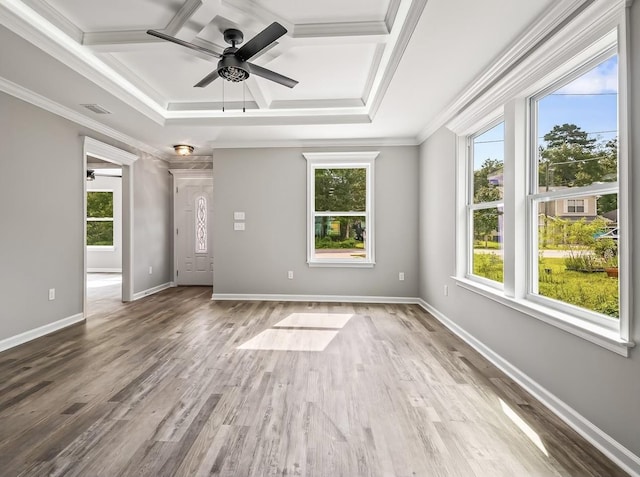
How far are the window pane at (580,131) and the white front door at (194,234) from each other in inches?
229

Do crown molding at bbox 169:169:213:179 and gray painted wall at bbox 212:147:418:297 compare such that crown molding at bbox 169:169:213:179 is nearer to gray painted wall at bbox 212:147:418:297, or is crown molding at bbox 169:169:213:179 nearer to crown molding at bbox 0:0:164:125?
gray painted wall at bbox 212:147:418:297

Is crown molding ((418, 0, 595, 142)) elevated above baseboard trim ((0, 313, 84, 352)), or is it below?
above

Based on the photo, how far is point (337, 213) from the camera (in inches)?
216

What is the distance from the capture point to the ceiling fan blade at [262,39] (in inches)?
86.8

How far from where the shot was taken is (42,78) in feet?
10.2

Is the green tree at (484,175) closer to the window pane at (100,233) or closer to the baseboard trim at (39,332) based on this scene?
the baseboard trim at (39,332)

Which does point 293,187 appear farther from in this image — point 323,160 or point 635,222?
point 635,222

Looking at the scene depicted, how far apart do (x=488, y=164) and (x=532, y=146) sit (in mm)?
709

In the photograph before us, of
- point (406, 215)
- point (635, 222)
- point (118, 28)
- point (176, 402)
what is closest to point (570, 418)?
point (635, 222)

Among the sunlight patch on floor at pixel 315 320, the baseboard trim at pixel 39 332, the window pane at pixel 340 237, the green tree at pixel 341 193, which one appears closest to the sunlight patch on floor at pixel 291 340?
the sunlight patch on floor at pixel 315 320

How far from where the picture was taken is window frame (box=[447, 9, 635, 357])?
5.51ft

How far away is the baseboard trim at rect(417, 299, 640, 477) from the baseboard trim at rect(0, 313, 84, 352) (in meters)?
4.46

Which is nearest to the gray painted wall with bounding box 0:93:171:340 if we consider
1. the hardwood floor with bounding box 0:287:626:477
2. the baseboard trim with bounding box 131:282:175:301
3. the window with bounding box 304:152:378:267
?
the hardwood floor with bounding box 0:287:626:477

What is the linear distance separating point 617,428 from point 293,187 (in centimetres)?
457
